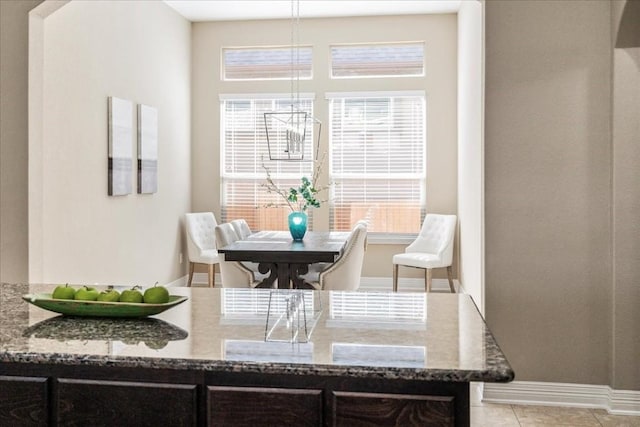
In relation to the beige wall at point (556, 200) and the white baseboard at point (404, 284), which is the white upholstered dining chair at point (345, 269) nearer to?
the beige wall at point (556, 200)

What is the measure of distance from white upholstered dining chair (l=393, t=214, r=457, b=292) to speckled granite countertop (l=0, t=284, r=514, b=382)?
4.38 m

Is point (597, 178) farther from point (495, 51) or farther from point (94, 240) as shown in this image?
point (94, 240)

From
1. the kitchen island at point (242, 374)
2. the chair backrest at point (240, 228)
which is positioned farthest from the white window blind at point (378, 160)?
the kitchen island at point (242, 374)

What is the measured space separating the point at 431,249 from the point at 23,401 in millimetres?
5744

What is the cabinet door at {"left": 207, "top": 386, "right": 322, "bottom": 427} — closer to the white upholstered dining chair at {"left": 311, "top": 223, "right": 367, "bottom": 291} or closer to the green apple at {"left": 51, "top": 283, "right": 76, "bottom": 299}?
the green apple at {"left": 51, "top": 283, "right": 76, "bottom": 299}

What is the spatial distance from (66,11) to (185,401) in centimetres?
409

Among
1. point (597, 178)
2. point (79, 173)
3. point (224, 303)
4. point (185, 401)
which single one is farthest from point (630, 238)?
point (79, 173)

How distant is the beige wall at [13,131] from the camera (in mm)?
3617

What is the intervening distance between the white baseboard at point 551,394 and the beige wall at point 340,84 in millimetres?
3752

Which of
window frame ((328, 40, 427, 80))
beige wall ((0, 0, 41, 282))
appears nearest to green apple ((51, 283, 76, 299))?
beige wall ((0, 0, 41, 282))

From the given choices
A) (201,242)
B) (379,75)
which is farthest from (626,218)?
(201,242)

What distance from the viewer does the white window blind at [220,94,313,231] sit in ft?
25.1

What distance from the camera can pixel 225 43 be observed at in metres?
Answer: 7.61

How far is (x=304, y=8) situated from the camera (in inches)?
275
